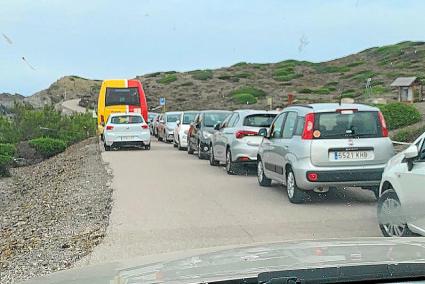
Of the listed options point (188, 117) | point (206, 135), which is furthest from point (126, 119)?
point (206, 135)

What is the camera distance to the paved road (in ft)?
28.8

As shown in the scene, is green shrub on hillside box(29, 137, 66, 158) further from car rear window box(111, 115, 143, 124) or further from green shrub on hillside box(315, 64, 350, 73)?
green shrub on hillside box(315, 64, 350, 73)

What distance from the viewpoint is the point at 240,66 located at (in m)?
93.4

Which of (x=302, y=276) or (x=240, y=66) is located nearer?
(x=302, y=276)

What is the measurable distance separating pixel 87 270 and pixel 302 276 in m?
1.24

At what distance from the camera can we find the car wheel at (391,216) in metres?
8.06

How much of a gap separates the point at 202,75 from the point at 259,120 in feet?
227

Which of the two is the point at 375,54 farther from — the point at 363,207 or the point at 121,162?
the point at 363,207

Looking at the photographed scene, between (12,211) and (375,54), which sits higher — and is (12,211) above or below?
below

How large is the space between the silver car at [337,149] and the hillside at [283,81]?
3491 cm

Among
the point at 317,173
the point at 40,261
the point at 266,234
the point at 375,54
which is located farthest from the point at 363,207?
the point at 375,54

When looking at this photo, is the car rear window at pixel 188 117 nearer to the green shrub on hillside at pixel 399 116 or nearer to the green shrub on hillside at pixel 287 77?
the green shrub on hillside at pixel 399 116

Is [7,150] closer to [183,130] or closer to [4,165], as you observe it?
[4,165]

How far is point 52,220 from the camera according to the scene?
1207cm
